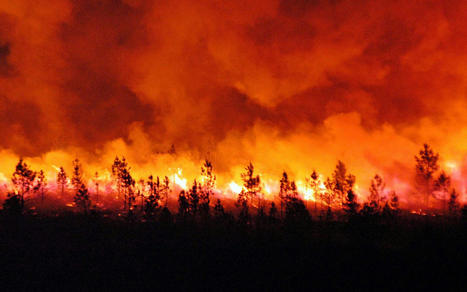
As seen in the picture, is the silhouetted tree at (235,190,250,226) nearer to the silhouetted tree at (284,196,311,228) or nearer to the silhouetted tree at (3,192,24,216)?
the silhouetted tree at (284,196,311,228)

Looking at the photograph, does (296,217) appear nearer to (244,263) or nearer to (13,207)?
(244,263)

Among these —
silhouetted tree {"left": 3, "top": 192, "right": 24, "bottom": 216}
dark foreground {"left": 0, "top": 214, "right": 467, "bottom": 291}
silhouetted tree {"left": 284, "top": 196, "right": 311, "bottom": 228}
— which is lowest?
dark foreground {"left": 0, "top": 214, "right": 467, "bottom": 291}

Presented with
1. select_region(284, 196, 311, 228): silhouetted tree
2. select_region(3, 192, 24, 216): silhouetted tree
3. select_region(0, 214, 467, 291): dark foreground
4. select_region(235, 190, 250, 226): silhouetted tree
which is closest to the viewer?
select_region(0, 214, 467, 291): dark foreground

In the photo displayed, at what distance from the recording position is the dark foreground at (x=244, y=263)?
90.7 feet

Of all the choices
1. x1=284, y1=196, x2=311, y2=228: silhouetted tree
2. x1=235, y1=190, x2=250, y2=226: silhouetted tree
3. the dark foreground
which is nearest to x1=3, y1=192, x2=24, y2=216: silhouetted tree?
the dark foreground

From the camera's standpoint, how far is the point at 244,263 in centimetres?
3431

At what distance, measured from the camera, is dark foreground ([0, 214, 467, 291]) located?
27.7 metres

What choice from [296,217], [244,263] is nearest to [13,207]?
[244,263]

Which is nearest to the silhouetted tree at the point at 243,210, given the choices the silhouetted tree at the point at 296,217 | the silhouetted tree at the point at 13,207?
the silhouetted tree at the point at 296,217

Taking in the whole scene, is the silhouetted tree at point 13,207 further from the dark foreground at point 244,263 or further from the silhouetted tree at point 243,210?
the silhouetted tree at point 243,210

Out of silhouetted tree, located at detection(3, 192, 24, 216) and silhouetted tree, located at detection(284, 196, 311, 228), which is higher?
silhouetted tree, located at detection(3, 192, 24, 216)

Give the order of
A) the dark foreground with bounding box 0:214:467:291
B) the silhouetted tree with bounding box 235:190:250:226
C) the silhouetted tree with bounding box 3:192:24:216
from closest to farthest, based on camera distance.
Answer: the dark foreground with bounding box 0:214:467:291, the silhouetted tree with bounding box 235:190:250:226, the silhouetted tree with bounding box 3:192:24:216

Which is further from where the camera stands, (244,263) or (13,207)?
(13,207)

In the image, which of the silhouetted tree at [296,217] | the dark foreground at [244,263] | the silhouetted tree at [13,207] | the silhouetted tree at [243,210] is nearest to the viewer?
the dark foreground at [244,263]
